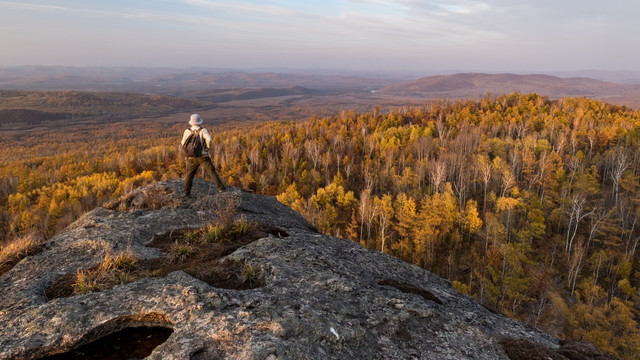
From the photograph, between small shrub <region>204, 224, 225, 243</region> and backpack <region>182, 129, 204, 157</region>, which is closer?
small shrub <region>204, 224, 225, 243</region>

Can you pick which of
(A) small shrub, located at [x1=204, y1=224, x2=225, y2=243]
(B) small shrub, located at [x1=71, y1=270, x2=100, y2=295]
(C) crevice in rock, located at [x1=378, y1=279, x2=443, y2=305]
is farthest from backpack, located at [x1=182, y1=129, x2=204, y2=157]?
(C) crevice in rock, located at [x1=378, y1=279, x2=443, y2=305]

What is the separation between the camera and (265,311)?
6.35 m

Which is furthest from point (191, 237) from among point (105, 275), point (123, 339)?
point (123, 339)

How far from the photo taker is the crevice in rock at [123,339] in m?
5.78

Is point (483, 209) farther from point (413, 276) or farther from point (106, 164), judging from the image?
point (106, 164)

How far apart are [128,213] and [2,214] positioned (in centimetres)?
8563

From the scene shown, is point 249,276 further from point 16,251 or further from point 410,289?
point 16,251

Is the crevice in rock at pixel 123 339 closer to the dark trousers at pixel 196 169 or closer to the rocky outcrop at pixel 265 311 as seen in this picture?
the rocky outcrop at pixel 265 311

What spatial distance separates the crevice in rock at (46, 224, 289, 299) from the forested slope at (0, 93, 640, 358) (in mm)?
42941

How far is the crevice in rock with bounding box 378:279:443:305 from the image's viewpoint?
8.50 metres

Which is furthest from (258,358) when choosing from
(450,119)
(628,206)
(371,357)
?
(450,119)

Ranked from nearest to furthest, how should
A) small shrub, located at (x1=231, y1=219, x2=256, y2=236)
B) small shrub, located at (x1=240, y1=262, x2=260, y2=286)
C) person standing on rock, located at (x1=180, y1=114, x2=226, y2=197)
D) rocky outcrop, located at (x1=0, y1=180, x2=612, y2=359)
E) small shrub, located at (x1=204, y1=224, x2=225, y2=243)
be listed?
rocky outcrop, located at (x1=0, y1=180, x2=612, y2=359), small shrub, located at (x1=240, y1=262, x2=260, y2=286), small shrub, located at (x1=204, y1=224, x2=225, y2=243), small shrub, located at (x1=231, y1=219, x2=256, y2=236), person standing on rock, located at (x1=180, y1=114, x2=226, y2=197)

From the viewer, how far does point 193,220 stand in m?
11.5

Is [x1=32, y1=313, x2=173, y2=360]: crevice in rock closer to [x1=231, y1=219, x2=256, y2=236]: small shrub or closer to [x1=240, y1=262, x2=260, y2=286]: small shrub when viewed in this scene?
[x1=240, y1=262, x2=260, y2=286]: small shrub
